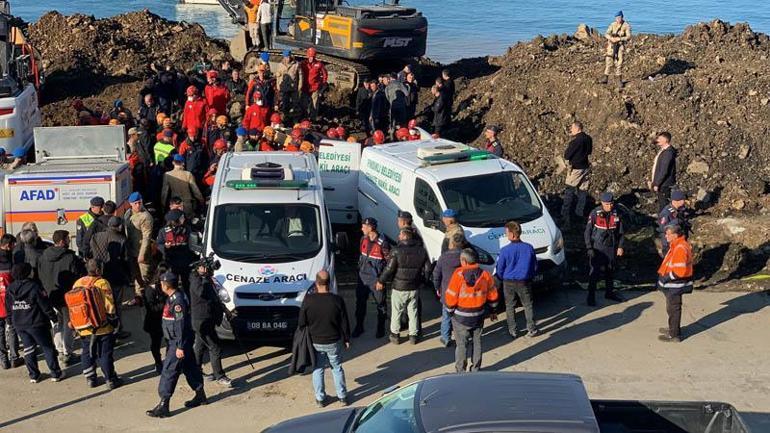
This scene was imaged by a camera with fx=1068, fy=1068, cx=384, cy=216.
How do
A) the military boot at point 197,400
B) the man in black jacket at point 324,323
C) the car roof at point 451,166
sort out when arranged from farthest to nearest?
the car roof at point 451,166
the military boot at point 197,400
the man in black jacket at point 324,323

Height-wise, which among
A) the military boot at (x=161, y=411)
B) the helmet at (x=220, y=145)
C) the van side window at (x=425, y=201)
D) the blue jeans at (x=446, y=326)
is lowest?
the military boot at (x=161, y=411)

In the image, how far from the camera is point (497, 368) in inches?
507

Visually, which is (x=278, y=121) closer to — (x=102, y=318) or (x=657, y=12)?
(x=102, y=318)

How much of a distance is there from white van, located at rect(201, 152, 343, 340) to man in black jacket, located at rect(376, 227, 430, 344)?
0.75m

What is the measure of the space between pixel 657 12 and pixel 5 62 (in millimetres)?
59783

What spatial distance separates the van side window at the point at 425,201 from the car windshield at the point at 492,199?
185 mm

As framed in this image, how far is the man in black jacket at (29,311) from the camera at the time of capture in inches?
467

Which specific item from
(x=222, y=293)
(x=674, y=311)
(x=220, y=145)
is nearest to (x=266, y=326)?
(x=222, y=293)

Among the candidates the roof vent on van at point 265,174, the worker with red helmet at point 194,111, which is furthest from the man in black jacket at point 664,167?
the worker with red helmet at point 194,111

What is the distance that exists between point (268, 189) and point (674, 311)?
5.37m

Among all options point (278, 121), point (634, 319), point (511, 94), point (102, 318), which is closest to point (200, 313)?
point (102, 318)

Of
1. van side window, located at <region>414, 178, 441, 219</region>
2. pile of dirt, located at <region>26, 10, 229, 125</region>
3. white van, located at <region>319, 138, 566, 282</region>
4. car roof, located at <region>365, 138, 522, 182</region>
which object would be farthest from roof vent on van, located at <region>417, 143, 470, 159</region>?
pile of dirt, located at <region>26, 10, 229, 125</region>

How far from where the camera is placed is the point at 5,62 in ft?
64.6

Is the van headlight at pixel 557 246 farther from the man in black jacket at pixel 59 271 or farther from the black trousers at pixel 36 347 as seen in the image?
the black trousers at pixel 36 347
